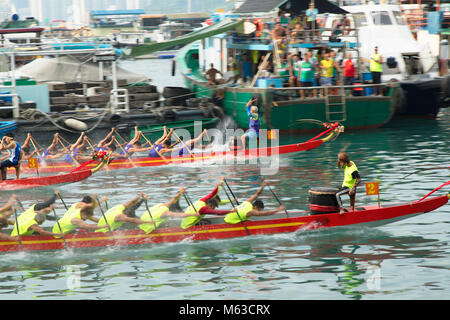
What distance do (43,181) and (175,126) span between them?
753cm

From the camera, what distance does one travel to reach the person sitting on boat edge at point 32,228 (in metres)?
12.6

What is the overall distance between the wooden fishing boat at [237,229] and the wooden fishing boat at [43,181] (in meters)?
5.62

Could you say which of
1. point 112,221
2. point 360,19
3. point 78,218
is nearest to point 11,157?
point 78,218

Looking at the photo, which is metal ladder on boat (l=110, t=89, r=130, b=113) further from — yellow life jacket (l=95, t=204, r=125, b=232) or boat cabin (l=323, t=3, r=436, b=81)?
yellow life jacket (l=95, t=204, r=125, b=232)

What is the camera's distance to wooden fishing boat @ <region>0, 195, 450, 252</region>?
1269 cm

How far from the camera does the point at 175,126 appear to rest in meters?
25.1

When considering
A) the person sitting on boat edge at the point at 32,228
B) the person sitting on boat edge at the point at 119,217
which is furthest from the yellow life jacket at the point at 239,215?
the person sitting on boat edge at the point at 32,228

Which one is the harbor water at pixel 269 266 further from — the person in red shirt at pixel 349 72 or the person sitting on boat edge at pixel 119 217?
the person in red shirt at pixel 349 72

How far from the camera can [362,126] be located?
26250 millimetres
